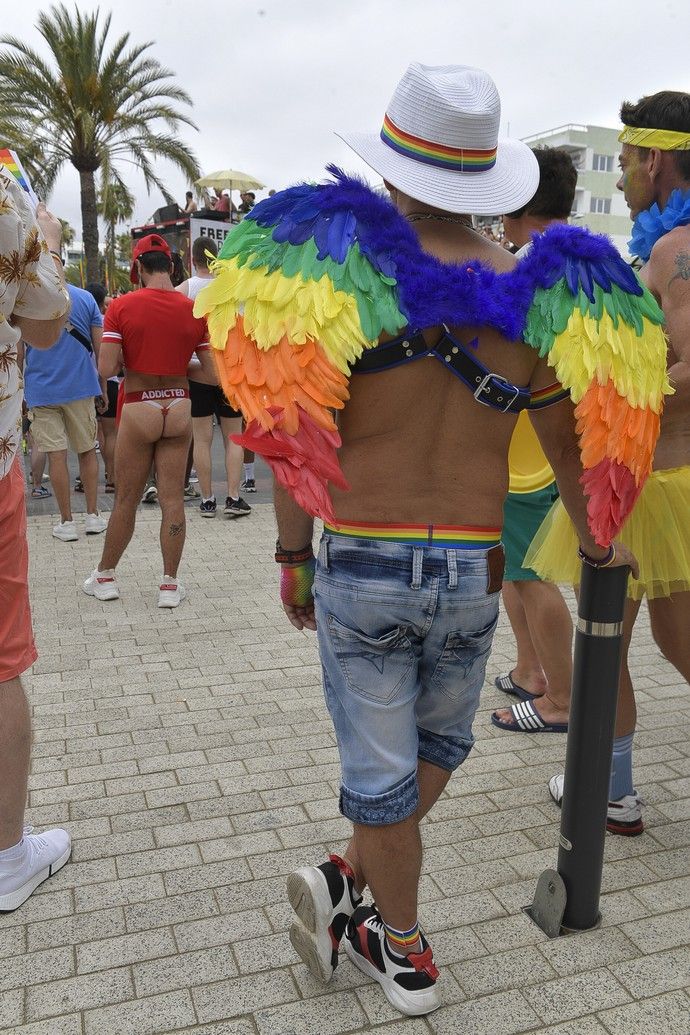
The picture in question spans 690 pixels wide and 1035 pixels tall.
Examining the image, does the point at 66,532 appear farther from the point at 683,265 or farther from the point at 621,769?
the point at 683,265

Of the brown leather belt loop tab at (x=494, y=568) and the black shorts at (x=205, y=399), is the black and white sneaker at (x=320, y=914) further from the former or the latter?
the black shorts at (x=205, y=399)

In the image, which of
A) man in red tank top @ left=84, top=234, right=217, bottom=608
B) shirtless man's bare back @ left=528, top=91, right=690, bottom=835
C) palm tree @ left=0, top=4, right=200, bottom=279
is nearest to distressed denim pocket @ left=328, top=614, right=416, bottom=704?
shirtless man's bare back @ left=528, top=91, right=690, bottom=835

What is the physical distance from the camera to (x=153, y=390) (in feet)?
17.7

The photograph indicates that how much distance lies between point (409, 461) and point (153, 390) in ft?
12.0

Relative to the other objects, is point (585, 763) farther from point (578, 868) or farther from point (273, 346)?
point (273, 346)

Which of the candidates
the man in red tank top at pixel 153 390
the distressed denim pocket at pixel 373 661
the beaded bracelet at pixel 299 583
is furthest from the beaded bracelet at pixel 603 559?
the man in red tank top at pixel 153 390

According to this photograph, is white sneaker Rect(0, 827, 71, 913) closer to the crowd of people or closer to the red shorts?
the crowd of people

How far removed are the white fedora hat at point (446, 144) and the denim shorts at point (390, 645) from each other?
2.53 ft

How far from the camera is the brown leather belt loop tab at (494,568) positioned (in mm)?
2094

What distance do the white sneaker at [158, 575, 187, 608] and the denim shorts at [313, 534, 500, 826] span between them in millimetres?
3479

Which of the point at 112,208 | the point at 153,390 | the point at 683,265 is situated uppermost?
the point at 112,208

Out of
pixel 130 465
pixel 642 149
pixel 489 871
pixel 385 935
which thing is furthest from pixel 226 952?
pixel 130 465

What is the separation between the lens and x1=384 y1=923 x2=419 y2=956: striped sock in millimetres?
2219

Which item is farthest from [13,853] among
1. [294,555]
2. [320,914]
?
[294,555]
